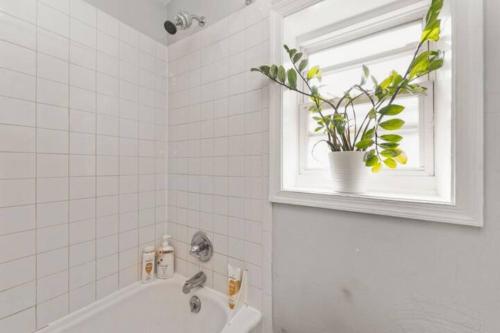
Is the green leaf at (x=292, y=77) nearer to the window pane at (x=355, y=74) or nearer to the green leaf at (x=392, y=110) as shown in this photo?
the window pane at (x=355, y=74)

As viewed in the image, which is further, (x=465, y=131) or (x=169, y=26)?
(x=169, y=26)

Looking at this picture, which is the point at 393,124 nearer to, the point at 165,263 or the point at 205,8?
the point at 205,8

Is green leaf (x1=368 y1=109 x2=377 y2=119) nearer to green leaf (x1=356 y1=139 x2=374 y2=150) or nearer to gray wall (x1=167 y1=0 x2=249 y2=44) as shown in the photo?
green leaf (x1=356 y1=139 x2=374 y2=150)

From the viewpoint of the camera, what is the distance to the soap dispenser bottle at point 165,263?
1343 millimetres

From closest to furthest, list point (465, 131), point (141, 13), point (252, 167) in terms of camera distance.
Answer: point (465, 131), point (252, 167), point (141, 13)

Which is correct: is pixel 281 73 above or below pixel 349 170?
above

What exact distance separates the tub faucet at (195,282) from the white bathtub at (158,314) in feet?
0.17

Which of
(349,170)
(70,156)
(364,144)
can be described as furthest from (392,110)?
(70,156)

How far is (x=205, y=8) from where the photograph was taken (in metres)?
1.25

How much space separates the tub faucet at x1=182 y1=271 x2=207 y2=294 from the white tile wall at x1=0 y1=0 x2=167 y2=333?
13.5 inches

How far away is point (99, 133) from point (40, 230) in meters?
0.49

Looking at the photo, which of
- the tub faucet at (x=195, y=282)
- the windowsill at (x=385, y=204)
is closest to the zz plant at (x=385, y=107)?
the windowsill at (x=385, y=204)

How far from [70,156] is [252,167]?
2.73 feet

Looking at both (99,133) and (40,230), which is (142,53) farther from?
(40,230)
